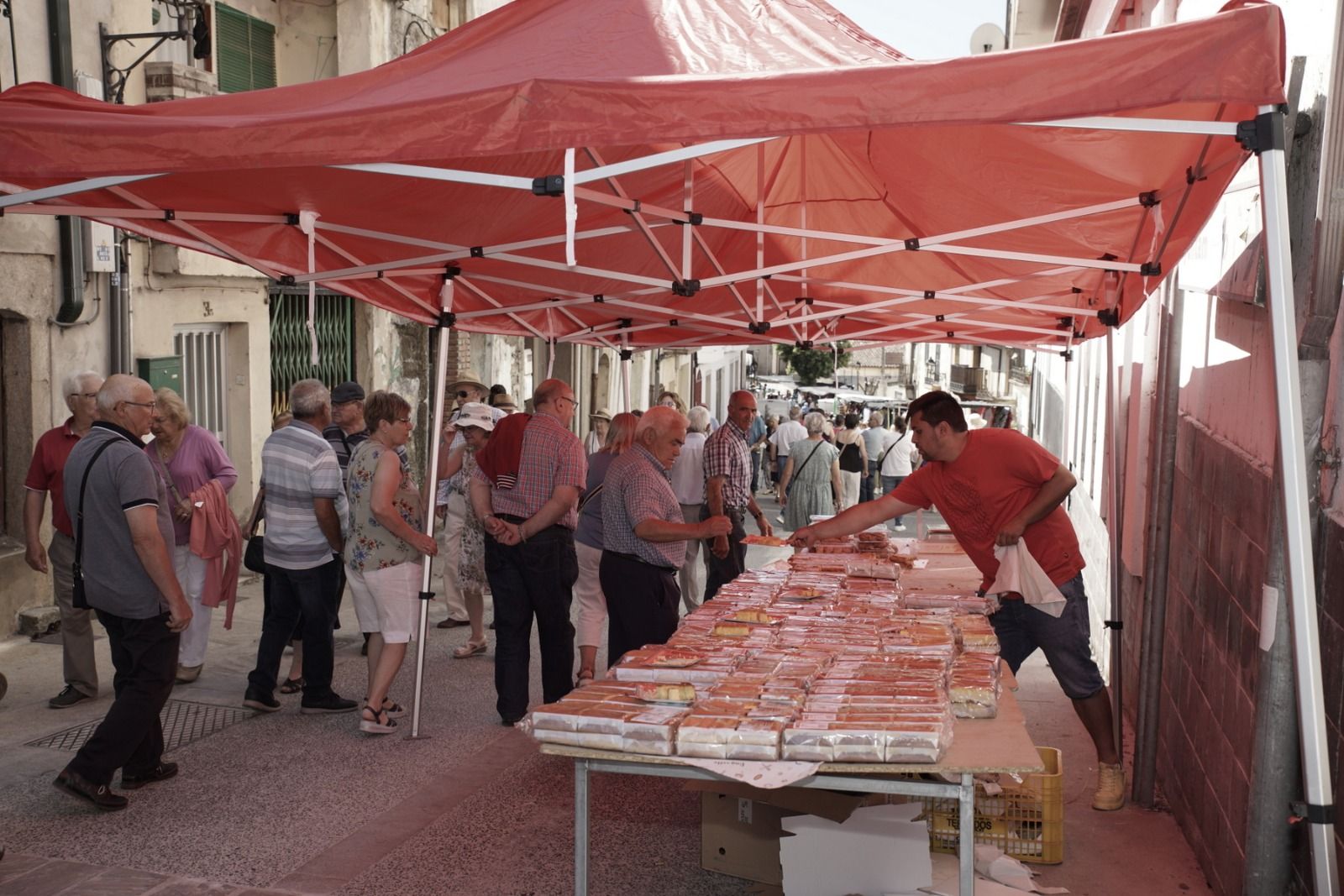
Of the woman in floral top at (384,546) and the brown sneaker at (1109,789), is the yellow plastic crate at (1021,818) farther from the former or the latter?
the woman in floral top at (384,546)

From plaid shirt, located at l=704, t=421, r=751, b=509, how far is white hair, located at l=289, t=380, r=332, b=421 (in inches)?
129

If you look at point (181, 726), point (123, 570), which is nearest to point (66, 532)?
point (181, 726)

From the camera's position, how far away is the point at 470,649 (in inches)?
363

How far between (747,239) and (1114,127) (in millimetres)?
4572

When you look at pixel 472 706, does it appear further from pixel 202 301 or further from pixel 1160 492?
pixel 202 301

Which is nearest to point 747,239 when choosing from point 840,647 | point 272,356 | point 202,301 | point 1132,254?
point 1132,254

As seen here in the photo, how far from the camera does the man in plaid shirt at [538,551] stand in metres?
7.21

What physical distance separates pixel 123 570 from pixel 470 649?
148 inches

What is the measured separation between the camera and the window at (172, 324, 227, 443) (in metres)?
12.4

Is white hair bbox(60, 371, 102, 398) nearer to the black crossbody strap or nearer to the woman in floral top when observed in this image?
the woman in floral top

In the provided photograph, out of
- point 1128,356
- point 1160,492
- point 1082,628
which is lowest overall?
point 1082,628

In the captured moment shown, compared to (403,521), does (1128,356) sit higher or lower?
higher

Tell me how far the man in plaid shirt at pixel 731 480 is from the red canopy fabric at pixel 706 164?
0.94 meters

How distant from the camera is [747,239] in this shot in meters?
8.11
